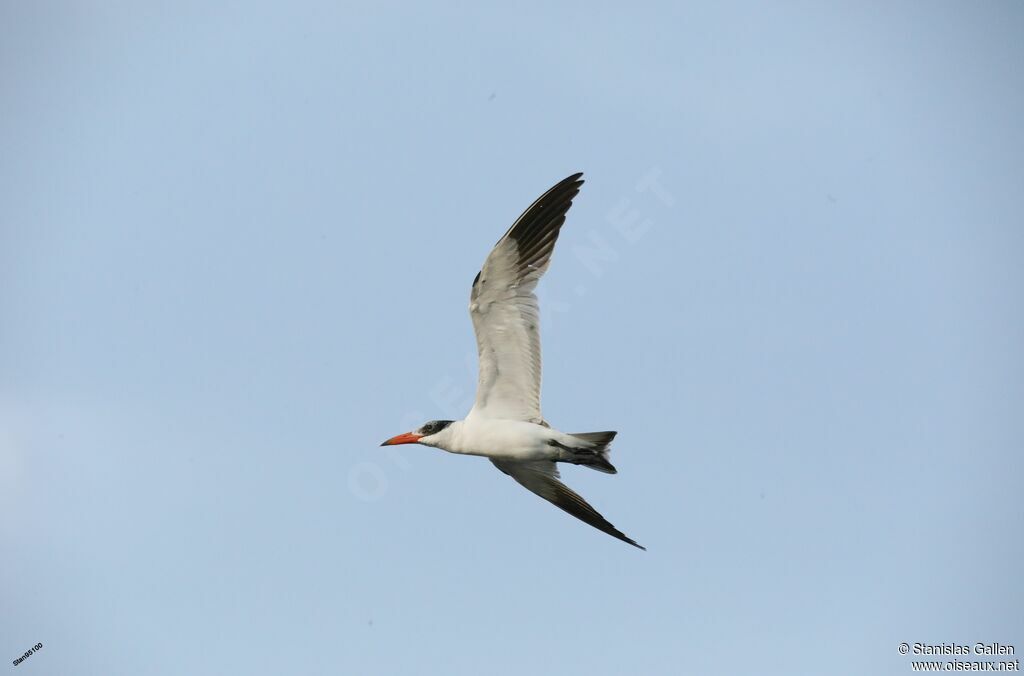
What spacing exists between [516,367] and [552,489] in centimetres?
216

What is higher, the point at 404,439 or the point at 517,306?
the point at 517,306

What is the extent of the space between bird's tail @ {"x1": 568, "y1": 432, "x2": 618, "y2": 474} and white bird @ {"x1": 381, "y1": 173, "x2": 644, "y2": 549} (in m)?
0.01

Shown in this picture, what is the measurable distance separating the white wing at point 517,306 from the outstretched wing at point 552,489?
0.85m

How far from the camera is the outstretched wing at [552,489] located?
50.4 ft

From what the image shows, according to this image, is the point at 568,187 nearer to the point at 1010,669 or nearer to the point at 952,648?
the point at 952,648

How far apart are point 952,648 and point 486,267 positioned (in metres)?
9.14

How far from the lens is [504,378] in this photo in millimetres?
14914

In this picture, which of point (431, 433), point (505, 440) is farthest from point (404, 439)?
point (505, 440)

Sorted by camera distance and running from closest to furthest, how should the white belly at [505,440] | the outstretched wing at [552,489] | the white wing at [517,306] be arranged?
the white wing at [517,306] < the white belly at [505,440] < the outstretched wing at [552,489]

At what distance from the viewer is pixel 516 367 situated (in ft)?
48.6

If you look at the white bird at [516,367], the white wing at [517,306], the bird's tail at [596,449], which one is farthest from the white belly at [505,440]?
the bird's tail at [596,449]

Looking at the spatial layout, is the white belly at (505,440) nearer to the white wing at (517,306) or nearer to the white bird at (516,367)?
the white bird at (516,367)

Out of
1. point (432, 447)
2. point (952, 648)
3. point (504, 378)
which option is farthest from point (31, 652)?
point (952, 648)

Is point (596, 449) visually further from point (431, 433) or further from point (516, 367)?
point (431, 433)
